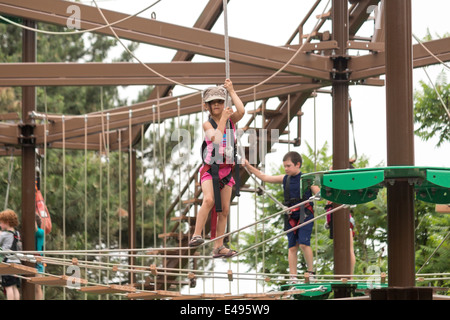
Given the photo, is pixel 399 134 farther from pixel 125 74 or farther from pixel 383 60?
pixel 125 74

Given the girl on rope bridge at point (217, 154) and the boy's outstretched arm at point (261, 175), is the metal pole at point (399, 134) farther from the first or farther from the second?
the boy's outstretched arm at point (261, 175)

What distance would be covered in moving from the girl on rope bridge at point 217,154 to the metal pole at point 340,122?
292 centimetres

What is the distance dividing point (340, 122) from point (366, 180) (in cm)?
450

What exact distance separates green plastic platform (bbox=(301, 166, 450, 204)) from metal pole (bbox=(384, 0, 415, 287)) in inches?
6.4

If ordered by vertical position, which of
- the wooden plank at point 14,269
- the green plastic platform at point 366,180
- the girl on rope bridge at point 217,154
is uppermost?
the girl on rope bridge at point 217,154

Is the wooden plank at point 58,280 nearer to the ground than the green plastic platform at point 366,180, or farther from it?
nearer to the ground

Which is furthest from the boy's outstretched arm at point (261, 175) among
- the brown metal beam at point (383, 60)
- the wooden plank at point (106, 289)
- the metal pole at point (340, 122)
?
the wooden plank at point (106, 289)

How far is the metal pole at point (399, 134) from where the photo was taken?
7.02 metres

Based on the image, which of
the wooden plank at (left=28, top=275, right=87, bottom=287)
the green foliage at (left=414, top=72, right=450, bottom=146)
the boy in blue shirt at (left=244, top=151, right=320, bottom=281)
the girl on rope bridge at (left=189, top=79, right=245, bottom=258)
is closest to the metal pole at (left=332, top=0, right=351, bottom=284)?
the boy in blue shirt at (left=244, top=151, right=320, bottom=281)

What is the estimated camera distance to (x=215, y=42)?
1080 centimetres

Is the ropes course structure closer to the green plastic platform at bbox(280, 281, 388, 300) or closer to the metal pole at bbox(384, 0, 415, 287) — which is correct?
the green plastic platform at bbox(280, 281, 388, 300)

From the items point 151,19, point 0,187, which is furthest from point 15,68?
point 0,187

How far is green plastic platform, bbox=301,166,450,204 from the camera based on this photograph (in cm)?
681
